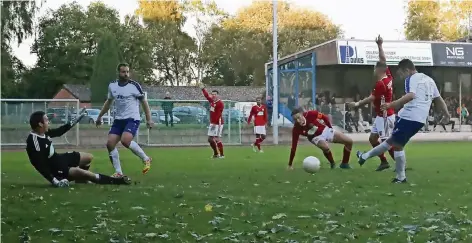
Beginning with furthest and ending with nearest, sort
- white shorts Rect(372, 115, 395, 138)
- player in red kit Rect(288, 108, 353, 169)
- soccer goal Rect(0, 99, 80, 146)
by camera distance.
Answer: soccer goal Rect(0, 99, 80, 146) → player in red kit Rect(288, 108, 353, 169) → white shorts Rect(372, 115, 395, 138)

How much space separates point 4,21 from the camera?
39.2 feet

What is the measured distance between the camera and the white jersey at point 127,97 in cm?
1327

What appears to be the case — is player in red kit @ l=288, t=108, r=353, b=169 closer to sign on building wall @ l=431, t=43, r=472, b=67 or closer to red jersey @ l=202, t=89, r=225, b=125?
red jersey @ l=202, t=89, r=225, b=125

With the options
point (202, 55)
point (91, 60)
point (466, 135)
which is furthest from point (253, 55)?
point (466, 135)

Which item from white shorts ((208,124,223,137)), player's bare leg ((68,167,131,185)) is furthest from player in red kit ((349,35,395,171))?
white shorts ((208,124,223,137))

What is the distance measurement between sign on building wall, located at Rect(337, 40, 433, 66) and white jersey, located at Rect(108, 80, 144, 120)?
29688mm

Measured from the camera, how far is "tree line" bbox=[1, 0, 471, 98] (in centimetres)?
7388

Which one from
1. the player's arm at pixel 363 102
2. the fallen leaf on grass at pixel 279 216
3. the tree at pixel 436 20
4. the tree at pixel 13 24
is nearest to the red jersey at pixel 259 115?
the player's arm at pixel 363 102

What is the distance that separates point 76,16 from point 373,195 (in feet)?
240

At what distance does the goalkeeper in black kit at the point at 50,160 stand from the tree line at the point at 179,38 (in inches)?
2348

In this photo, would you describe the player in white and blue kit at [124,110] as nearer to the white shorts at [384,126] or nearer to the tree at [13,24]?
the tree at [13,24]

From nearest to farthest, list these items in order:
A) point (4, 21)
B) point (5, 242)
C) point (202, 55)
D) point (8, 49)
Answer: point (5, 242), point (4, 21), point (8, 49), point (202, 55)

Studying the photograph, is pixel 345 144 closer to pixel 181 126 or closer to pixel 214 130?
pixel 214 130

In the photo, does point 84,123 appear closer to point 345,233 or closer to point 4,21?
point 4,21
